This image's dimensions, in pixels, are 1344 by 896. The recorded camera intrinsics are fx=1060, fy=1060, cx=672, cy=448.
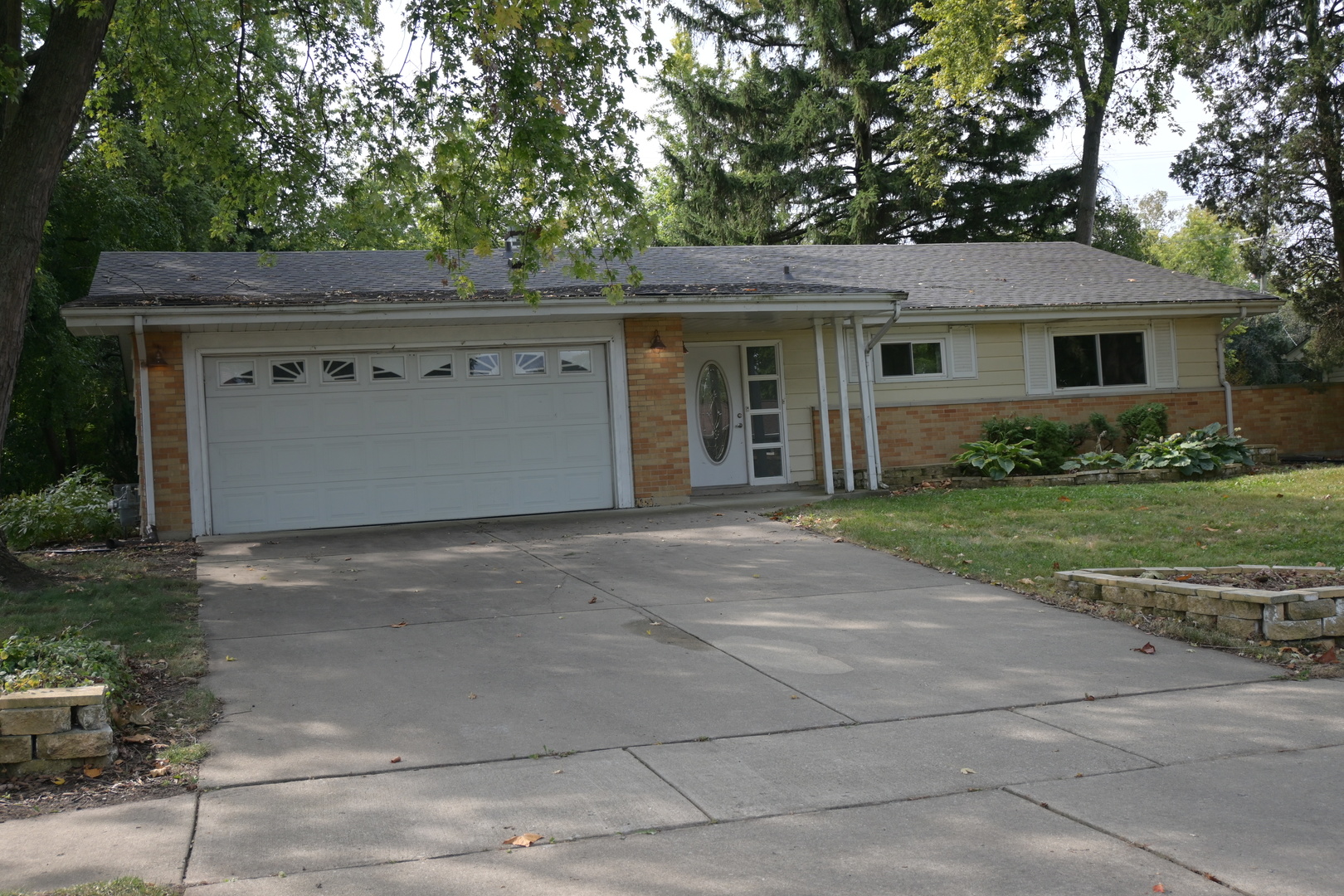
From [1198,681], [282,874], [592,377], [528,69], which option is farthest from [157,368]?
[1198,681]

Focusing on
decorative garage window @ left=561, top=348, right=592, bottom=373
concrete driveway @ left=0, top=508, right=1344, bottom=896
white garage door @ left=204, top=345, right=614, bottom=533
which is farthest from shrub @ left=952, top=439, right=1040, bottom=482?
concrete driveway @ left=0, top=508, right=1344, bottom=896

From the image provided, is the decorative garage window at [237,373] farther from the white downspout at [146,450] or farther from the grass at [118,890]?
the grass at [118,890]

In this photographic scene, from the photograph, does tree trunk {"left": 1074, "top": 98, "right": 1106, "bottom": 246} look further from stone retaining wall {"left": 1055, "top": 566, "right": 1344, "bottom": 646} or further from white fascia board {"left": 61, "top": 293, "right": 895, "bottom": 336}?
stone retaining wall {"left": 1055, "top": 566, "right": 1344, "bottom": 646}

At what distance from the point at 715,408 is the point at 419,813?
1280cm

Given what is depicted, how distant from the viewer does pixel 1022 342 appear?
18.0m

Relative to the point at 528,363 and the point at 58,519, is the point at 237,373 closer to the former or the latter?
the point at 58,519

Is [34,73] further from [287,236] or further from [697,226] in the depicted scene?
[697,226]

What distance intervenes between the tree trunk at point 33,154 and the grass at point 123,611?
753 mm

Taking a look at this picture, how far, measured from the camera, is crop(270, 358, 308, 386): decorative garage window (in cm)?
1357

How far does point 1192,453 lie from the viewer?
1627cm

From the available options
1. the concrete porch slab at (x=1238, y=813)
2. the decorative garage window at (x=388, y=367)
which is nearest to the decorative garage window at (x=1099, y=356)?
the decorative garage window at (x=388, y=367)

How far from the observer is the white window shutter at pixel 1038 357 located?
1805 centimetres

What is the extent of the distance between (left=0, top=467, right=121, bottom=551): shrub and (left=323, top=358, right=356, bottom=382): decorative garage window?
338 cm

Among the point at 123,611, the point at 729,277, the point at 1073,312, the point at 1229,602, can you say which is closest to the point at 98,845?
the point at 123,611
